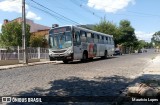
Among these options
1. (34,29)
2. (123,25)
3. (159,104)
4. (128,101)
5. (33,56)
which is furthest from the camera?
(123,25)

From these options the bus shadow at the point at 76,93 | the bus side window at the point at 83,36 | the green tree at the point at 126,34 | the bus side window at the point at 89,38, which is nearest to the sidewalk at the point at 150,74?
the bus shadow at the point at 76,93

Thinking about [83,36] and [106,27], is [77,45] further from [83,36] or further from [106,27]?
[106,27]

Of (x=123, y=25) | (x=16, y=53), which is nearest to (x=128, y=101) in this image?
(x=16, y=53)

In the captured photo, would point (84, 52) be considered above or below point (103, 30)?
below

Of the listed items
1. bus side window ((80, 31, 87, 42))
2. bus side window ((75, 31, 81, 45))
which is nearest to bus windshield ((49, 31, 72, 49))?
bus side window ((75, 31, 81, 45))

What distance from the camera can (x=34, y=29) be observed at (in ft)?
251

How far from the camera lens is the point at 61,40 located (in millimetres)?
23609

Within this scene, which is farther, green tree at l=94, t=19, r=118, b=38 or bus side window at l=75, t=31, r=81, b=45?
green tree at l=94, t=19, r=118, b=38

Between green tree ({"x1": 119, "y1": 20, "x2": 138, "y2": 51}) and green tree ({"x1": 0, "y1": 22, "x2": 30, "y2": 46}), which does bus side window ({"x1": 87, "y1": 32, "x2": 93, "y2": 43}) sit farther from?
green tree ({"x1": 119, "y1": 20, "x2": 138, "y2": 51})

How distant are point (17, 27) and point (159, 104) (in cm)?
5188

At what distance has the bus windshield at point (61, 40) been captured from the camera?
23.2 m

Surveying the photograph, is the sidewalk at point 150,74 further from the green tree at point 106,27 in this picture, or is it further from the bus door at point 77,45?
the green tree at point 106,27

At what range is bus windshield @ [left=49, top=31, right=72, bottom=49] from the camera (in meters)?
23.2

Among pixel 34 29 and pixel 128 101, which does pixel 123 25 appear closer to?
pixel 34 29
